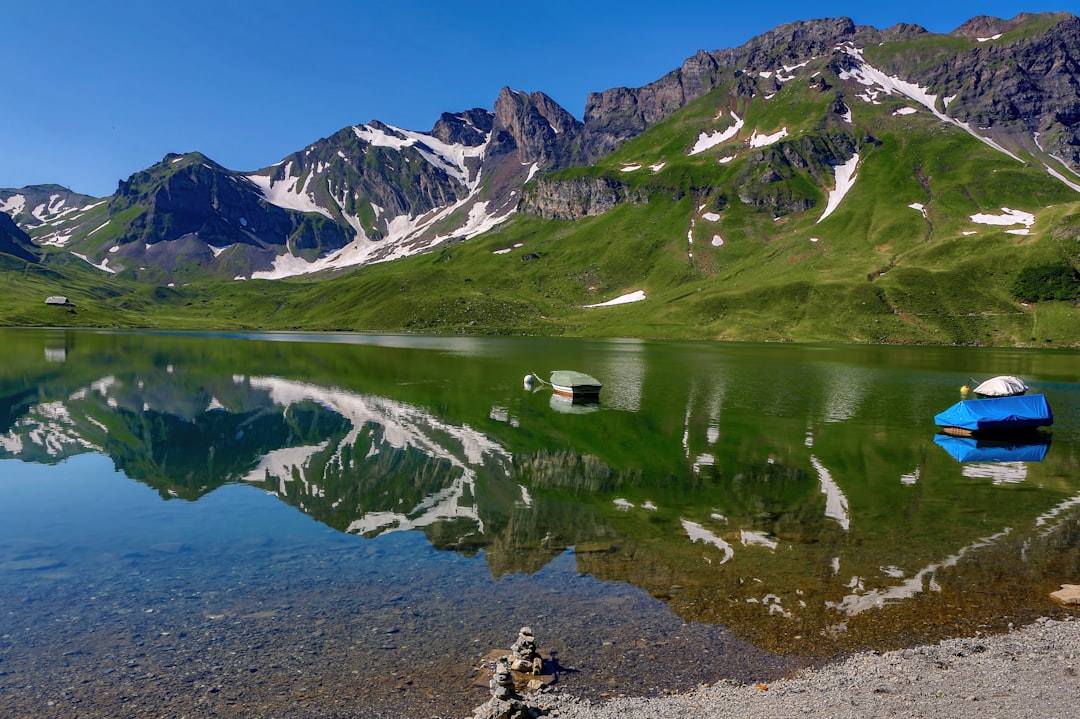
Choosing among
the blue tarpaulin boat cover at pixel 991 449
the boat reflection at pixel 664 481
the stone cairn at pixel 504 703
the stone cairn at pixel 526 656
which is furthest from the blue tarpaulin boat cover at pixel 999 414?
the stone cairn at pixel 504 703

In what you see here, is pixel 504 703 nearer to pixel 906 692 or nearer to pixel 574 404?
pixel 906 692

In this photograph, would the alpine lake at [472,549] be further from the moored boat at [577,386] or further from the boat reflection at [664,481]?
the moored boat at [577,386]

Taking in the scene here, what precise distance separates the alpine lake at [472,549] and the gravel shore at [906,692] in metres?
0.81

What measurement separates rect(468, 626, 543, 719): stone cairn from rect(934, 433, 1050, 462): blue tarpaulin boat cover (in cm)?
4468

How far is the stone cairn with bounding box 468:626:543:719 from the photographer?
14.4 meters

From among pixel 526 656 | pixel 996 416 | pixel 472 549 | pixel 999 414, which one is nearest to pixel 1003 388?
pixel 999 414

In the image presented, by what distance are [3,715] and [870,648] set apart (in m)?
22.6

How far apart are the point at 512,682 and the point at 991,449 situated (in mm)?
54920

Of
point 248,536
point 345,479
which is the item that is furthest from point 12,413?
point 248,536

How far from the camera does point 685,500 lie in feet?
112

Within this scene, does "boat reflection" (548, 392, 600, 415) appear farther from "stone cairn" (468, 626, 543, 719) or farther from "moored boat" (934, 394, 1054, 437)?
"stone cairn" (468, 626, 543, 719)

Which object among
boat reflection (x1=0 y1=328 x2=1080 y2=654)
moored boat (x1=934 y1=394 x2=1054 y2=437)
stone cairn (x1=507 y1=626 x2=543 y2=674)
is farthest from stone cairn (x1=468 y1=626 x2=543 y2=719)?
moored boat (x1=934 y1=394 x2=1054 y2=437)

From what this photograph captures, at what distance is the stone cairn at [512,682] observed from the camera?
14.4 m

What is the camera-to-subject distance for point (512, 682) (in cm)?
1538
